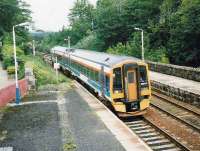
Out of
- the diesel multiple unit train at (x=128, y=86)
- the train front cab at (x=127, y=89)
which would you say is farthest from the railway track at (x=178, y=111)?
the train front cab at (x=127, y=89)

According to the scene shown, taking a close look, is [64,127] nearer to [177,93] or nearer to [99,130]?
[99,130]

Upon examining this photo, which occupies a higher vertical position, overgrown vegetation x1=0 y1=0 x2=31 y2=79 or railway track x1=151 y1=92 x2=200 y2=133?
overgrown vegetation x1=0 y1=0 x2=31 y2=79

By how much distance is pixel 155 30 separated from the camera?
5322cm

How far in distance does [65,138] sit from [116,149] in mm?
2849

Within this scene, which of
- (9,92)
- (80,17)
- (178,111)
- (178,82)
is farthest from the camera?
(80,17)

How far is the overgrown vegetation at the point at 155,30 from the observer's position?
44.7 metres

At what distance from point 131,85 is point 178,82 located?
411 inches

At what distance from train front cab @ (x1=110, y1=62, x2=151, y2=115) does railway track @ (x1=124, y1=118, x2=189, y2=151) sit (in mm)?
818

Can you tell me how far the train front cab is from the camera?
23.1m

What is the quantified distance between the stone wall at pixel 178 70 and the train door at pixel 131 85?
34.0 feet

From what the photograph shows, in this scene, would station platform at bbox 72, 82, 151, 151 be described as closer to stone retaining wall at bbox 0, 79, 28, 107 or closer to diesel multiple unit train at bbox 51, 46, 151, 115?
diesel multiple unit train at bbox 51, 46, 151, 115

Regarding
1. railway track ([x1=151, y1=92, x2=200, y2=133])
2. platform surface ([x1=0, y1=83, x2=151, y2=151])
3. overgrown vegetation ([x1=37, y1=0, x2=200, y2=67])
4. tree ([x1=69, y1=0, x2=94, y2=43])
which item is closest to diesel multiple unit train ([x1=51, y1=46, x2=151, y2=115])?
platform surface ([x1=0, y1=83, x2=151, y2=151])

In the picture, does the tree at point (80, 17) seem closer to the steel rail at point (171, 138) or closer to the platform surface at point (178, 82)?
the platform surface at point (178, 82)

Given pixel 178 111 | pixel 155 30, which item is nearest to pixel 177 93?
pixel 178 111
